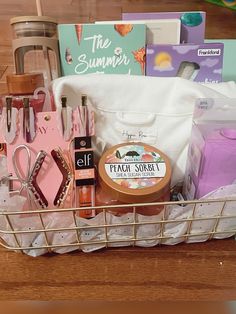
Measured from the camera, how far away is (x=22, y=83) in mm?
465

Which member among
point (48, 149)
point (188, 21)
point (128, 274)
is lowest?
point (128, 274)

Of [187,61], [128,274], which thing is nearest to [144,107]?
[187,61]

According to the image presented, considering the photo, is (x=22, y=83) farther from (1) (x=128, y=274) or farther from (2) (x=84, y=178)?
(1) (x=128, y=274)

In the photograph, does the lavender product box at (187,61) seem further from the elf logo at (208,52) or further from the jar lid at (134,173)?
the jar lid at (134,173)

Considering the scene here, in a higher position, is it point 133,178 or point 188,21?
point 188,21

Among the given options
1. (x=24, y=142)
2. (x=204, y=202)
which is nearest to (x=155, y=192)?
(x=204, y=202)

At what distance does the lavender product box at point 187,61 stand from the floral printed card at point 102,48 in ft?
0.07

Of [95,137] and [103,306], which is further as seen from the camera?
[95,137]

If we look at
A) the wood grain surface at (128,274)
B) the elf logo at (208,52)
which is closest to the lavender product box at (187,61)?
the elf logo at (208,52)

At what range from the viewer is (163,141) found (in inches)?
20.5

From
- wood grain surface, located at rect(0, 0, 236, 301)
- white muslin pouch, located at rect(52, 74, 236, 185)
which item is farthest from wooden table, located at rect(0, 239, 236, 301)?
white muslin pouch, located at rect(52, 74, 236, 185)

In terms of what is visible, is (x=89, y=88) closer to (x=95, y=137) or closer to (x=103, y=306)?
(x=95, y=137)

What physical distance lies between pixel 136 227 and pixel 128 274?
0.17ft

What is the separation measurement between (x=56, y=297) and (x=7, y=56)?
713mm
